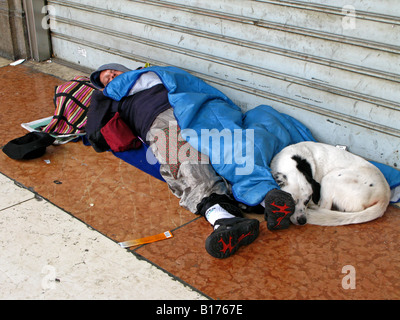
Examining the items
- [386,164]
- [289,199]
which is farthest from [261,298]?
[386,164]

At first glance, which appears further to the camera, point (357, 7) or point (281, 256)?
point (357, 7)

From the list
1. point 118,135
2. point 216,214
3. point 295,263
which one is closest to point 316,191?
point 295,263

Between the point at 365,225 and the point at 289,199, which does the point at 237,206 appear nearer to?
the point at 289,199

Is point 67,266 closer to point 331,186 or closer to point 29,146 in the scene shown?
point 29,146

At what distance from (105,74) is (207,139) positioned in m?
1.33

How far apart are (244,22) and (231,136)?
121 centimetres

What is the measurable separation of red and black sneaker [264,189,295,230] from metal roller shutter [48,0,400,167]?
1150mm

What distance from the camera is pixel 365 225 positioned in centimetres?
332

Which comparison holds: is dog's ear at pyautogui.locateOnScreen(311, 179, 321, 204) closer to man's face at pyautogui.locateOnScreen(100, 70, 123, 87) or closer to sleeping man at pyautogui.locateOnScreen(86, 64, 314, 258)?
sleeping man at pyautogui.locateOnScreen(86, 64, 314, 258)

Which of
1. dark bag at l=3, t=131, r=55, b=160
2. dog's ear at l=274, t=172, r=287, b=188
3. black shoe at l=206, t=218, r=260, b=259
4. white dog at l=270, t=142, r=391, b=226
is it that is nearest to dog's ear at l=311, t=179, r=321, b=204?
white dog at l=270, t=142, r=391, b=226

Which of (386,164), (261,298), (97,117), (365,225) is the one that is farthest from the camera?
(97,117)

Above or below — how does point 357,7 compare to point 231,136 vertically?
above

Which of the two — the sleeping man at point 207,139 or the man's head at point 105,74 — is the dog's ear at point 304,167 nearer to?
the sleeping man at point 207,139

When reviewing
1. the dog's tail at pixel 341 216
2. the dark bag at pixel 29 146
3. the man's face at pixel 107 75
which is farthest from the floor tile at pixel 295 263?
the man's face at pixel 107 75
